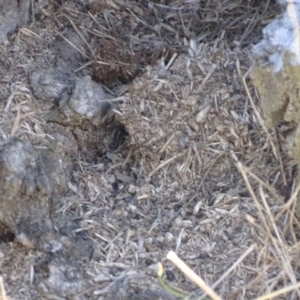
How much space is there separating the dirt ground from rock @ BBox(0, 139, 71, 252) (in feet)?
0.13

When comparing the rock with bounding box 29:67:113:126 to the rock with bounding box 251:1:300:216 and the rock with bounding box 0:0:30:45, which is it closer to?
the rock with bounding box 0:0:30:45

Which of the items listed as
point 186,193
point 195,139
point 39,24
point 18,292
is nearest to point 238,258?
point 186,193

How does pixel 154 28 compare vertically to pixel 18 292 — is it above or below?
above

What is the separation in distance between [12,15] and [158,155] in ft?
2.46

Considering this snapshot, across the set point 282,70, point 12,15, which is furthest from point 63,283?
point 12,15

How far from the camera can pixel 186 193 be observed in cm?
202

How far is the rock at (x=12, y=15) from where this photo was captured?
2.31 meters

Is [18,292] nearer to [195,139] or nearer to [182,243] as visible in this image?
[182,243]

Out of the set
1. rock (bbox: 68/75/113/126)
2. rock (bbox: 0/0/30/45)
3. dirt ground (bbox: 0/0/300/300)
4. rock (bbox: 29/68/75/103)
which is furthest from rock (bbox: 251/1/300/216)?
rock (bbox: 0/0/30/45)

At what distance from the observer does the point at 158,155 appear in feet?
6.84

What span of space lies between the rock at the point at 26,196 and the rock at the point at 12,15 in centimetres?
52

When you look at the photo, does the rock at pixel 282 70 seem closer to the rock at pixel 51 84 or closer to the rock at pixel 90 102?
the rock at pixel 90 102

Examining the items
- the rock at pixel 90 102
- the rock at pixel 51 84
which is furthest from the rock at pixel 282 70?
the rock at pixel 51 84

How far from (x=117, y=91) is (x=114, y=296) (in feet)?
2.42
